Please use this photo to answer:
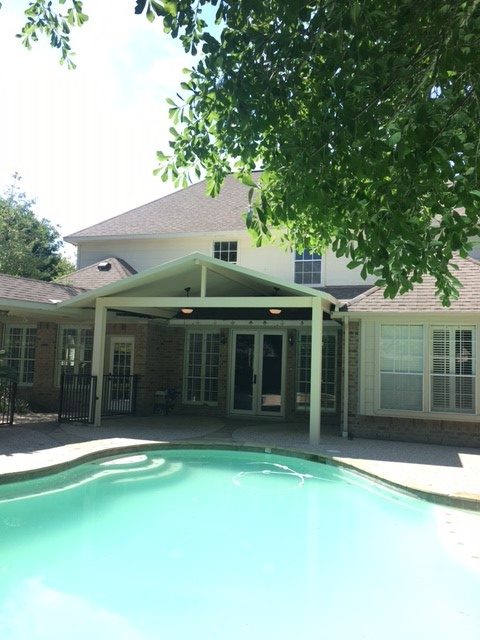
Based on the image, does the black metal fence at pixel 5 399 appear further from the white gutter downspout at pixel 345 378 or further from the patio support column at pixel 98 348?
the white gutter downspout at pixel 345 378

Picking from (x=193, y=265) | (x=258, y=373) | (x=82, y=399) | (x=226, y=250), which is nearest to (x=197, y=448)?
(x=193, y=265)

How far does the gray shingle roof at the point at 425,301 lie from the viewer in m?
11.6

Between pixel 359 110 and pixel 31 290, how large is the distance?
11.9m

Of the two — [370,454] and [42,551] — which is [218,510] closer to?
[42,551]

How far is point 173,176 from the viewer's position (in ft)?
15.3

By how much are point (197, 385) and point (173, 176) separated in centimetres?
1250

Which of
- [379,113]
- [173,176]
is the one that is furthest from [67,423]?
[379,113]

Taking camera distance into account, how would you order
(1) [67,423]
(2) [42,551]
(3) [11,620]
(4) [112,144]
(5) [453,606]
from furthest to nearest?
(1) [67,423], (4) [112,144], (2) [42,551], (5) [453,606], (3) [11,620]

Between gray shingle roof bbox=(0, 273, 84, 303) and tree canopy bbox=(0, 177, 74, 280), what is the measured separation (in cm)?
1576

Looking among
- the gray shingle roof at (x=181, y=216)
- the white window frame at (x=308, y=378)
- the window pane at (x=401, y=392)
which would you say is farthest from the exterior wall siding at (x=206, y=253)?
the window pane at (x=401, y=392)

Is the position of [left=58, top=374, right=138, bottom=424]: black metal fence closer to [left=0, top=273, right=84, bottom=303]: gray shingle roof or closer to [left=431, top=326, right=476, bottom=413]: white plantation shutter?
[left=0, top=273, right=84, bottom=303]: gray shingle roof

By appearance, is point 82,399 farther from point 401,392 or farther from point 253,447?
point 401,392

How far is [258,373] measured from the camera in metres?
15.9

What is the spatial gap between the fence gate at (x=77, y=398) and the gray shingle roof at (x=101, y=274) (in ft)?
12.9
